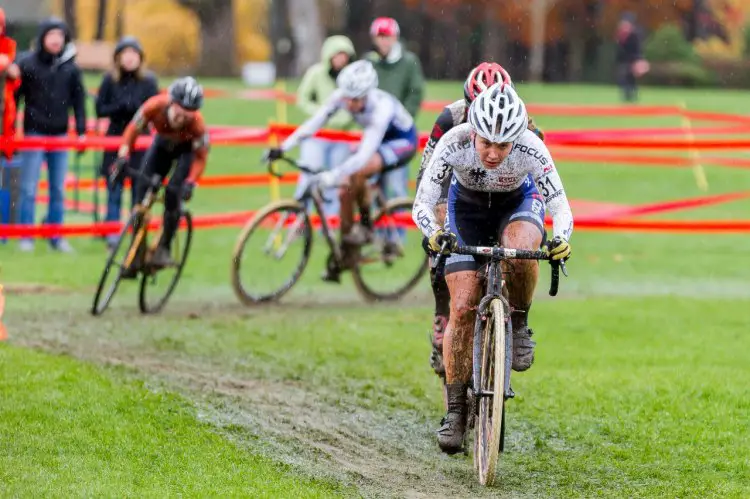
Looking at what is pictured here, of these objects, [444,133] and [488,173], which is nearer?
[488,173]

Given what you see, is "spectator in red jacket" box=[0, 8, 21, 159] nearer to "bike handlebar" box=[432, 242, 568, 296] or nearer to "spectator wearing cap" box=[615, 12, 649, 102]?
"bike handlebar" box=[432, 242, 568, 296]

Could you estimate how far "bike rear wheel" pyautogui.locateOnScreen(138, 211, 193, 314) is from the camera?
1248cm

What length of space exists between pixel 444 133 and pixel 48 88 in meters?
7.68

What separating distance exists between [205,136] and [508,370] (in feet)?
18.4

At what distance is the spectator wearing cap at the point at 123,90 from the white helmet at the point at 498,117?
8.67m

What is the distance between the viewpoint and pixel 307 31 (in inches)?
1740

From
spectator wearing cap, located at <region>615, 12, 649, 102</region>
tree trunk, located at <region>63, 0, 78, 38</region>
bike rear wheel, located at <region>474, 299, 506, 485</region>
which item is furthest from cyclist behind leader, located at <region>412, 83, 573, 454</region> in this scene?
tree trunk, located at <region>63, 0, 78, 38</region>

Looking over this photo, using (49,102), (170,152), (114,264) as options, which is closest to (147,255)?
(114,264)

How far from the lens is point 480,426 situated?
745 centimetres

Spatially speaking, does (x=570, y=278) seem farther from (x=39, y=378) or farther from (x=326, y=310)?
(x=39, y=378)

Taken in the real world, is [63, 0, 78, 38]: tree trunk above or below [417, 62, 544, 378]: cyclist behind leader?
above

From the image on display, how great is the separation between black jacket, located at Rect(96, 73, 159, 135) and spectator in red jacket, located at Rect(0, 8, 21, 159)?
3.70 feet

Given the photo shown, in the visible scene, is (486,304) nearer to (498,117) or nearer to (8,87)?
(498,117)

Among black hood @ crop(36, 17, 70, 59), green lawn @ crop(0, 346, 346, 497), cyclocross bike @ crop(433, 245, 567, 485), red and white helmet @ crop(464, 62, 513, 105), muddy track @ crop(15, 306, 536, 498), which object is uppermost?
black hood @ crop(36, 17, 70, 59)
